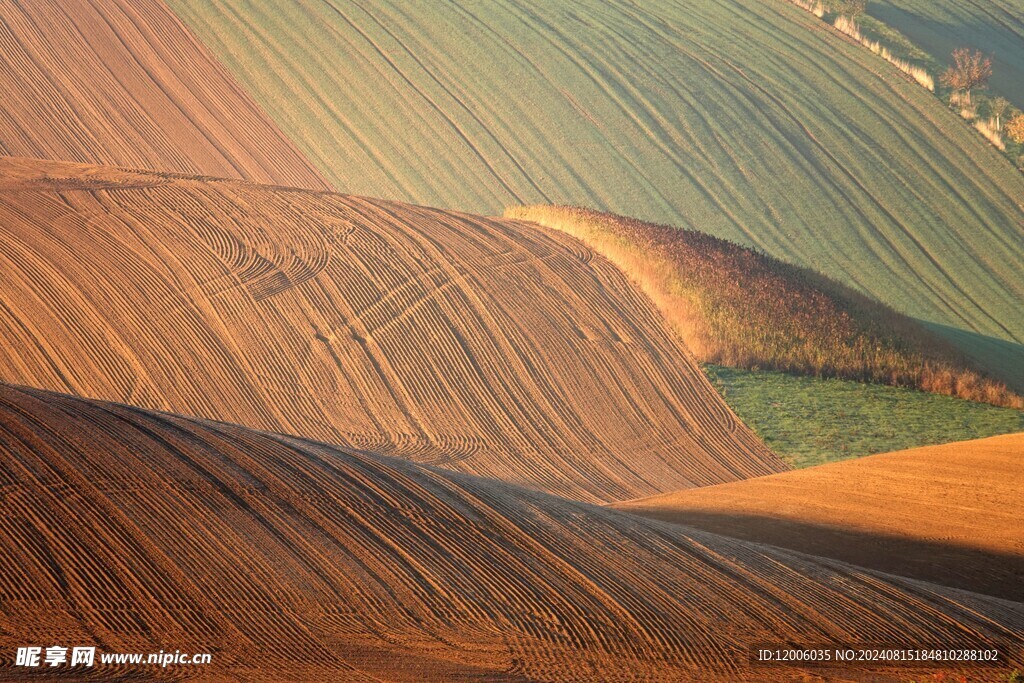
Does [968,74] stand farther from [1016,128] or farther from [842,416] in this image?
[842,416]

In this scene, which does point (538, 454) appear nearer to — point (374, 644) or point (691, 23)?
point (374, 644)

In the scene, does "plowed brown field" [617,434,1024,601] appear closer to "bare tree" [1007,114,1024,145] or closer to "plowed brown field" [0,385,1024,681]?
"plowed brown field" [0,385,1024,681]

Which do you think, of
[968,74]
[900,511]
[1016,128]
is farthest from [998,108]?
[900,511]

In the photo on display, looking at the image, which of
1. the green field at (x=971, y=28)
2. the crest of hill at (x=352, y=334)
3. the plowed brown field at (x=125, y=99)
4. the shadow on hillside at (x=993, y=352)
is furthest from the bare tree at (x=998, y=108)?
the plowed brown field at (x=125, y=99)

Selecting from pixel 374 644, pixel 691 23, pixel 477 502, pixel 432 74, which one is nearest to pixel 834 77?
pixel 691 23

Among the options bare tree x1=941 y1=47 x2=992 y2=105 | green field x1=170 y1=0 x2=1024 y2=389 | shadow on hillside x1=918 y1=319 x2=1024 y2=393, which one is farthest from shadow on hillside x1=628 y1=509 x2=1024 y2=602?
bare tree x1=941 y1=47 x2=992 y2=105
